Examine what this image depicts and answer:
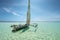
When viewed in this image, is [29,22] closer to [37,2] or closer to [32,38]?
[37,2]

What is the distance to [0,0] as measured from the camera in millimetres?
4133

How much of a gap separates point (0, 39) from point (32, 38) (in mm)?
839

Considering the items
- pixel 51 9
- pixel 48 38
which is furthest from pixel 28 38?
pixel 51 9

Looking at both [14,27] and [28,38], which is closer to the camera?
[28,38]

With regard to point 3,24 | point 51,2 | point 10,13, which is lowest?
point 3,24

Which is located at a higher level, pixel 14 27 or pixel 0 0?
pixel 0 0

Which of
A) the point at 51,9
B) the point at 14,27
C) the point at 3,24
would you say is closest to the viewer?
the point at 14,27

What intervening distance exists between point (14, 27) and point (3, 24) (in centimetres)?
135

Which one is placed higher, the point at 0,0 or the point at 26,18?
the point at 0,0

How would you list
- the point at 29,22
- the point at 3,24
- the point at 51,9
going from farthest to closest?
the point at 3,24 < the point at 29,22 < the point at 51,9

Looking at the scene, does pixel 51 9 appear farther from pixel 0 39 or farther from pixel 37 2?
pixel 0 39

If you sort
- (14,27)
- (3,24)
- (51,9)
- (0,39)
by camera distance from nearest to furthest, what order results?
(0,39)
(14,27)
(51,9)
(3,24)

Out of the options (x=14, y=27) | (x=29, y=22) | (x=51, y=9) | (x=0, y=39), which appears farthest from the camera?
(x=29, y=22)

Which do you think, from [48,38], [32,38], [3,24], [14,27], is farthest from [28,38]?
[3,24]
